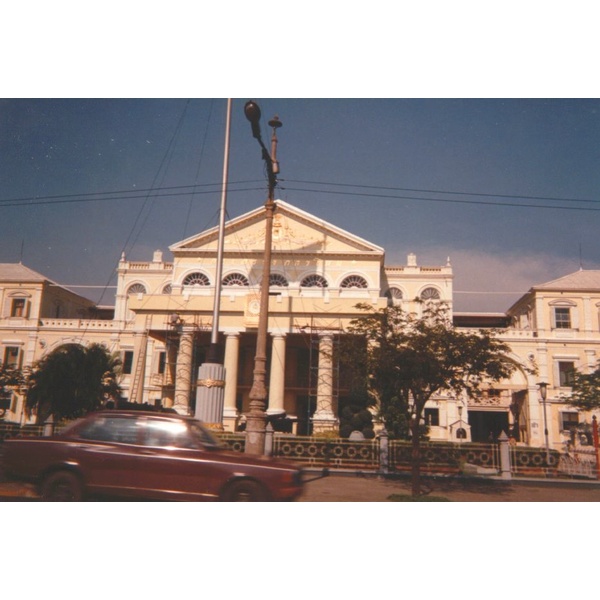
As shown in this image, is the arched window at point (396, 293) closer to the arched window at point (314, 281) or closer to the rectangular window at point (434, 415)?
the arched window at point (314, 281)

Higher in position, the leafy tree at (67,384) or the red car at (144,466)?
the leafy tree at (67,384)

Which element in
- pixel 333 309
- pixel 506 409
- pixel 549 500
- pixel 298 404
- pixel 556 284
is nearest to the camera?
pixel 549 500

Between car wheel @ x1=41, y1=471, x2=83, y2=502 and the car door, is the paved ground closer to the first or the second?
the car door

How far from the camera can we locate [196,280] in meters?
29.4

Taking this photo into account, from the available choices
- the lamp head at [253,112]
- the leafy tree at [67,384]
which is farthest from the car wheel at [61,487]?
the leafy tree at [67,384]

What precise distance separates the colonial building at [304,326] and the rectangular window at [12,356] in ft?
11.7

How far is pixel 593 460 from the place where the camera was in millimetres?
13852

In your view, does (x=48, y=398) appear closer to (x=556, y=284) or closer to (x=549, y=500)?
(x=549, y=500)

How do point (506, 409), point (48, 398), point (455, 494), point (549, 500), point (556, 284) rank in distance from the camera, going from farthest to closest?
point (506, 409), point (556, 284), point (48, 398), point (455, 494), point (549, 500)

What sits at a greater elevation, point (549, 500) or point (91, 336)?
point (91, 336)

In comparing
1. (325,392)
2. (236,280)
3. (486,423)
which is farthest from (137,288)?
(486,423)

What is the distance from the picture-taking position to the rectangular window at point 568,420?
27.2 m

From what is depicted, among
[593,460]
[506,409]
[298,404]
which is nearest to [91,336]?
[298,404]
